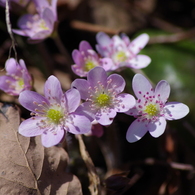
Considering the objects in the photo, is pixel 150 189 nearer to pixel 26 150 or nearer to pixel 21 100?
pixel 26 150

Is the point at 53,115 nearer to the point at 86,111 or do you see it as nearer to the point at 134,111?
the point at 86,111

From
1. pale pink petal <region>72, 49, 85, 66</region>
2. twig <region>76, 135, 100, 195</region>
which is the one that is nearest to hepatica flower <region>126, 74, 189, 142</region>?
twig <region>76, 135, 100, 195</region>

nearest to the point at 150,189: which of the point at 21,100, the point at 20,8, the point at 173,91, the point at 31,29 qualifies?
the point at 173,91

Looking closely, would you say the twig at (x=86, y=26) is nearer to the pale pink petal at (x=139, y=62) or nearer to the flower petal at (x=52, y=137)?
the pale pink petal at (x=139, y=62)

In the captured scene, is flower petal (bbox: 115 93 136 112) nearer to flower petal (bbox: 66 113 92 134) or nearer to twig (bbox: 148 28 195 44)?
flower petal (bbox: 66 113 92 134)

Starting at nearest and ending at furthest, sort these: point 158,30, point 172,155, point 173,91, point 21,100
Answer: point 21,100 < point 172,155 < point 173,91 < point 158,30
